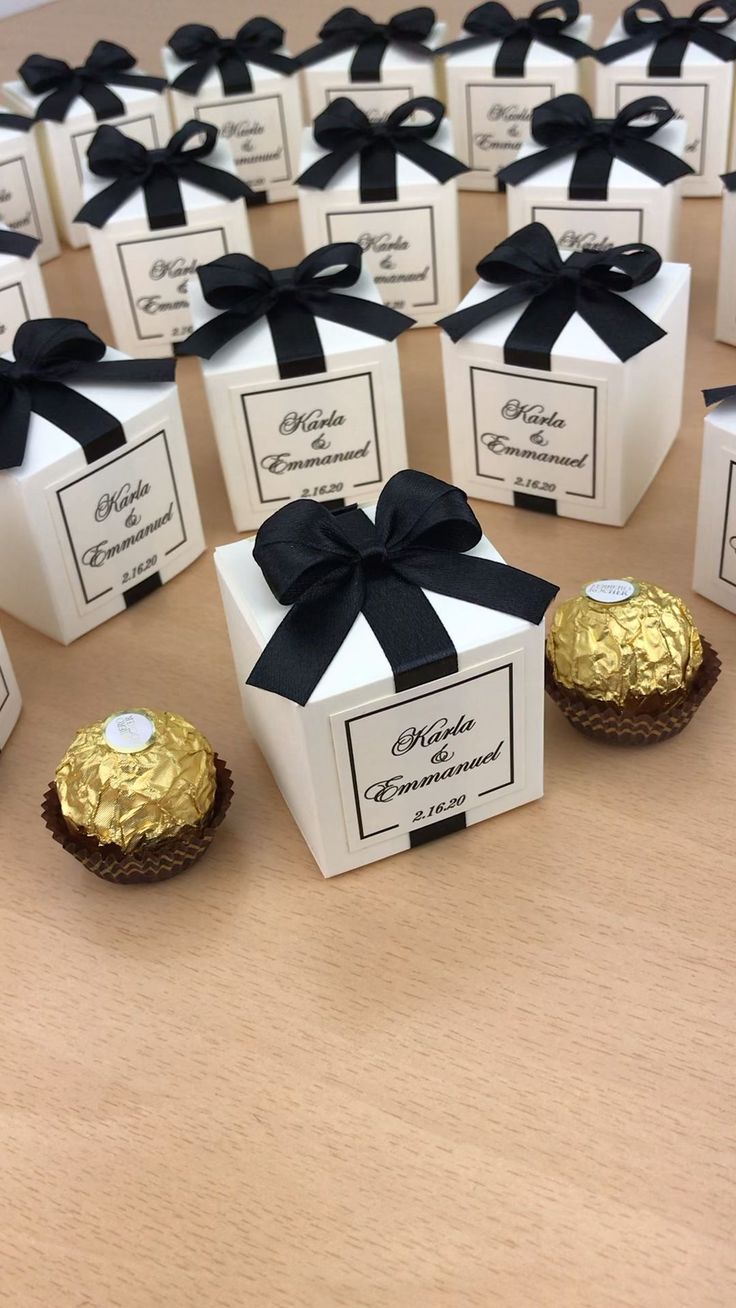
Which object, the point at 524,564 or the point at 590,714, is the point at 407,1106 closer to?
the point at 590,714

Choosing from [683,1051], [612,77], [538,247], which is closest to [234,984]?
[683,1051]

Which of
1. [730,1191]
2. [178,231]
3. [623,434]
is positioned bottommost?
[730,1191]

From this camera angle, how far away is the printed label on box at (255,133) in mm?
2033

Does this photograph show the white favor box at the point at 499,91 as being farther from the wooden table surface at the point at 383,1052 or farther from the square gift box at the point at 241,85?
the wooden table surface at the point at 383,1052

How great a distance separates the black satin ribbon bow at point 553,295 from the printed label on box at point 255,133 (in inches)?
33.3

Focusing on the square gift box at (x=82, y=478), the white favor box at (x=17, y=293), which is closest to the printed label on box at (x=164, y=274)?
the white favor box at (x=17, y=293)

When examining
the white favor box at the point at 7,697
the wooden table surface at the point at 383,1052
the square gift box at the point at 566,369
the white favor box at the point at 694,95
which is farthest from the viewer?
the white favor box at the point at 694,95

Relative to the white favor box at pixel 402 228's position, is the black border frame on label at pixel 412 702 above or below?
below

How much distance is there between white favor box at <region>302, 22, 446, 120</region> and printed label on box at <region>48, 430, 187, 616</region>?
962mm

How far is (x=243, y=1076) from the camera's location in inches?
36.6

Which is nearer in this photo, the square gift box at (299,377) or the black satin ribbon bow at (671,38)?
the square gift box at (299,377)

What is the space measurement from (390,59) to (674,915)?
1.49 metres

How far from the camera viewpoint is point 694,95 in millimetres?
1878

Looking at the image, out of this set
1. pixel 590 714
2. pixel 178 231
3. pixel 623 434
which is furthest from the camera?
pixel 178 231
